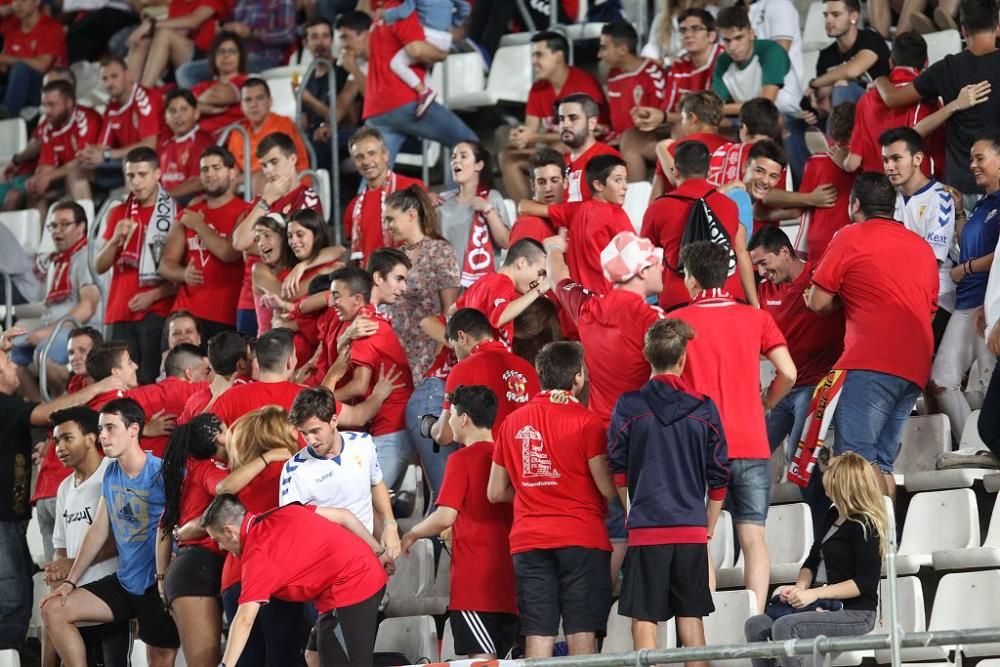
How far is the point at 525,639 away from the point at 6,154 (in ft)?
27.8

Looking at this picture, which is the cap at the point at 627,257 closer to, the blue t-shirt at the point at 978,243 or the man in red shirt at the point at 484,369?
the man in red shirt at the point at 484,369

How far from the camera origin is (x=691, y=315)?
7621mm

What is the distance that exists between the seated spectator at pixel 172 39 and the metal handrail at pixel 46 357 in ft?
11.4

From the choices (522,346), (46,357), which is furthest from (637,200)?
(46,357)

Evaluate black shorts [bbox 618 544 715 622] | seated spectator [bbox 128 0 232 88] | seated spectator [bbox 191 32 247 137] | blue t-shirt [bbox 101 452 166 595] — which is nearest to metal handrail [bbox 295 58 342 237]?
seated spectator [bbox 191 32 247 137]

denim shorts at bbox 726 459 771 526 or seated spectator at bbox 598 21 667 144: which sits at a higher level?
seated spectator at bbox 598 21 667 144

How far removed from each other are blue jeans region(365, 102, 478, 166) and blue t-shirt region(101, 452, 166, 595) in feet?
11.4

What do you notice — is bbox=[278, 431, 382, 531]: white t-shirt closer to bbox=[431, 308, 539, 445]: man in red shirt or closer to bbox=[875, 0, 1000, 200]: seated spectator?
bbox=[431, 308, 539, 445]: man in red shirt

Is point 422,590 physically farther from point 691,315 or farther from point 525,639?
point 691,315

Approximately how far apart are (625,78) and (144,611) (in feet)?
15.4

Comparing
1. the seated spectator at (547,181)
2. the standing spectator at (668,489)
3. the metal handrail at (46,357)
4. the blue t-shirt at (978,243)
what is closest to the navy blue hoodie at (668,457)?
the standing spectator at (668,489)

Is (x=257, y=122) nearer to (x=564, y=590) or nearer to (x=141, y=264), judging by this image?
(x=141, y=264)

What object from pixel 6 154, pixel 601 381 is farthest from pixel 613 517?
pixel 6 154

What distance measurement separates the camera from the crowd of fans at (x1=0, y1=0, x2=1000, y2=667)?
738 centimetres
